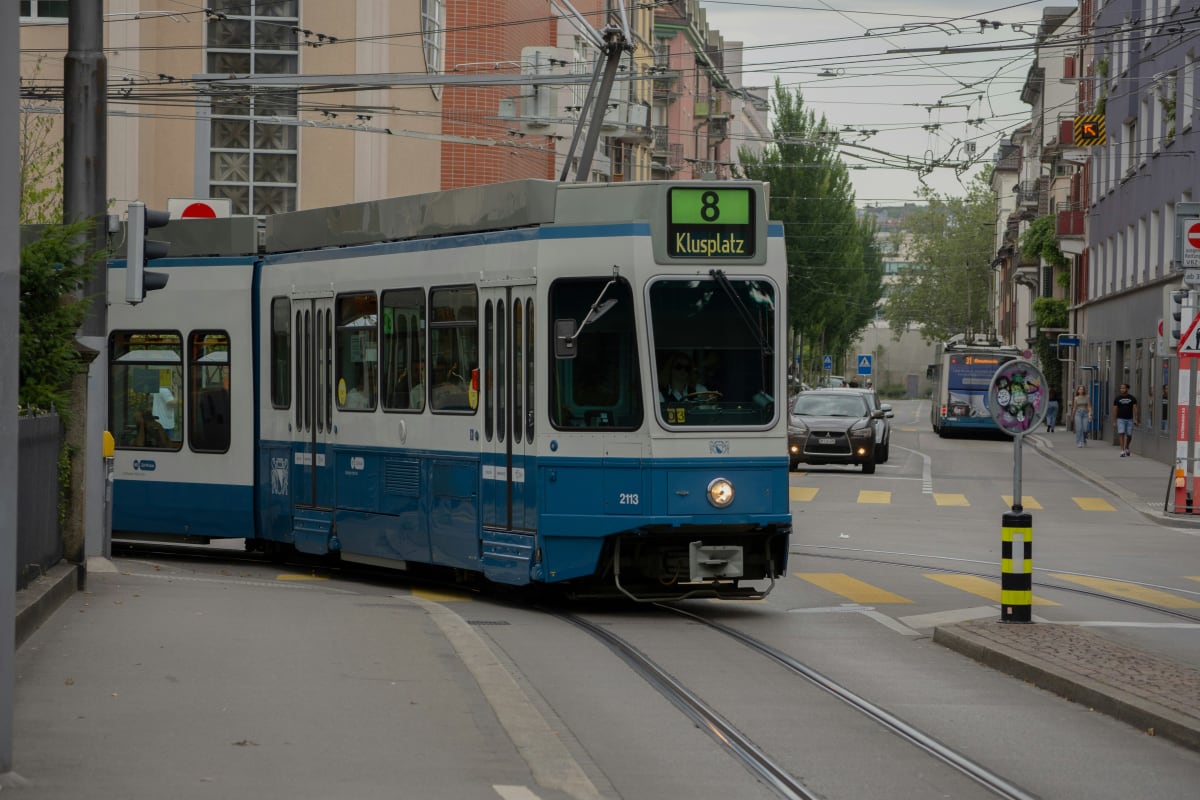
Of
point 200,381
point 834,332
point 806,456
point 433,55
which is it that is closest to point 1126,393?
point 806,456

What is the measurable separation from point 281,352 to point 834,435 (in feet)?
71.9

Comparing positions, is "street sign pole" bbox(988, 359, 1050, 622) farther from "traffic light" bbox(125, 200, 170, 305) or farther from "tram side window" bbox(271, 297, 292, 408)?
"traffic light" bbox(125, 200, 170, 305)

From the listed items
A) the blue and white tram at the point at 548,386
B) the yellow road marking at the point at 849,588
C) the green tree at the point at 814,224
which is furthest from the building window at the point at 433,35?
the green tree at the point at 814,224

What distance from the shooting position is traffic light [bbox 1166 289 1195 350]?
28.6m

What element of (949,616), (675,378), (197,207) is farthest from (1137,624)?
(197,207)

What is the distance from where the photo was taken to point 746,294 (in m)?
13.9

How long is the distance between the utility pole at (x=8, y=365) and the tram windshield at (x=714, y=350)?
23.5ft

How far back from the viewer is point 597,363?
13891 mm

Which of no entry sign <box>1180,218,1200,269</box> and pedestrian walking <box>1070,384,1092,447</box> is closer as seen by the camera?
no entry sign <box>1180,218,1200,269</box>

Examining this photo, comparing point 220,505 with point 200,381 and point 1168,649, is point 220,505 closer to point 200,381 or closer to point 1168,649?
point 200,381

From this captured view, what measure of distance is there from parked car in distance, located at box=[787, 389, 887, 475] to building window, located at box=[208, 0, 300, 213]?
11.9 metres

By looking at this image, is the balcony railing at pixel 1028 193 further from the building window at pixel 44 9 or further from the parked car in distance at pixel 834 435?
the building window at pixel 44 9

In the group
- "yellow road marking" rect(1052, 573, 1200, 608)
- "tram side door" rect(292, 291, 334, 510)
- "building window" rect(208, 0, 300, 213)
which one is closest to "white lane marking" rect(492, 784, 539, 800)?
"tram side door" rect(292, 291, 334, 510)

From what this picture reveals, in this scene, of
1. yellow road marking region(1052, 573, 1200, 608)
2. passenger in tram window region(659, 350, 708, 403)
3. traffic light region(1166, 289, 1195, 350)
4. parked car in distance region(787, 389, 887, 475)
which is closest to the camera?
passenger in tram window region(659, 350, 708, 403)
